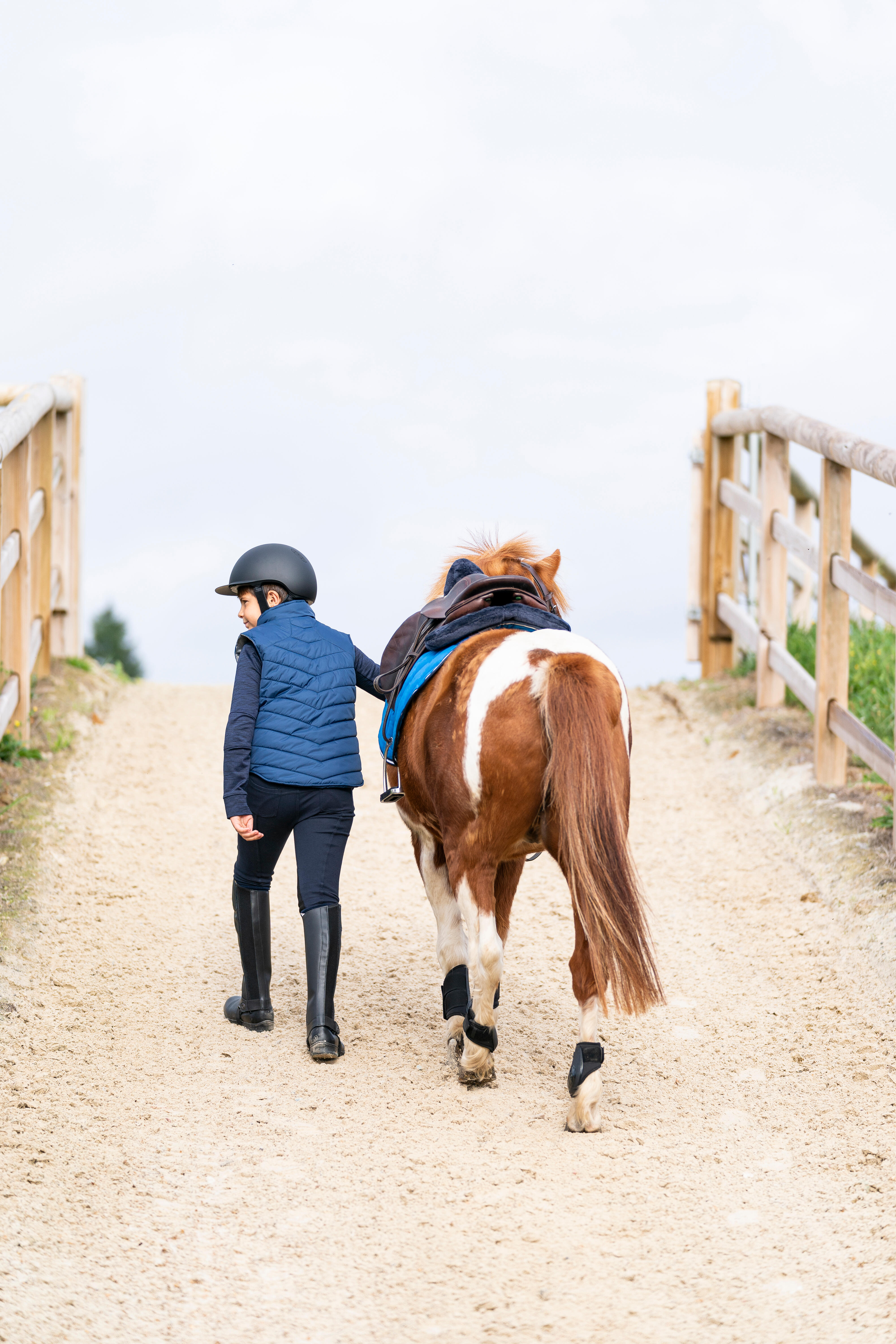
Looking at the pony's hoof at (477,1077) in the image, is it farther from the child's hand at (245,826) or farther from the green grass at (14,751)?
the green grass at (14,751)

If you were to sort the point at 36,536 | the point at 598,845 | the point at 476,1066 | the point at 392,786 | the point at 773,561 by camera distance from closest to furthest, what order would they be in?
the point at 598,845
the point at 476,1066
the point at 392,786
the point at 773,561
the point at 36,536

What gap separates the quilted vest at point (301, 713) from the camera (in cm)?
394

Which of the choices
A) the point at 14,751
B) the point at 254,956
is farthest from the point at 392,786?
the point at 14,751

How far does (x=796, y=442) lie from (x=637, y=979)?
418cm

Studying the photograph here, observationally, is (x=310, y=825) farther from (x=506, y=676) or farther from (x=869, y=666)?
(x=869, y=666)

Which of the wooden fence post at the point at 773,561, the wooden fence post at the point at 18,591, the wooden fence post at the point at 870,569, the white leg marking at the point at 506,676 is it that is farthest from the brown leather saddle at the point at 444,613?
the wooden fence post at the point at 870,569

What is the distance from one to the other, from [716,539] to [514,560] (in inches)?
200

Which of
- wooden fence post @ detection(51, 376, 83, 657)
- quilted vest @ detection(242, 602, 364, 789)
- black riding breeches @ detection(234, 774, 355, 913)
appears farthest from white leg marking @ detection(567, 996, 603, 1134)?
wooden fence post @ detection(51, 376, 83, 657)

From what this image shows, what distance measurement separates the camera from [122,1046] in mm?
4023

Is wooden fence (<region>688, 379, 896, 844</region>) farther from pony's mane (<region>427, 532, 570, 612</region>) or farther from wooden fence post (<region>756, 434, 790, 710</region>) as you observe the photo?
pony's mane (<region>427, 532, 570, 612</region>)

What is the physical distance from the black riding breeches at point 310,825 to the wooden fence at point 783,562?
2.53 meters

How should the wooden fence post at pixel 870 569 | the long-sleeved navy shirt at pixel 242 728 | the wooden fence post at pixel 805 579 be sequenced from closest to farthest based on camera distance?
1. the long-sleeved navy shirt at pixel 242 728
2. the wooden fence post at pixel 805 579
3. the wooden fence post at pixel 870 569

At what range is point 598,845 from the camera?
10.8ft

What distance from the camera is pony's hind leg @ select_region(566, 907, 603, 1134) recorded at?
342cm
